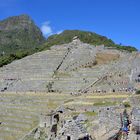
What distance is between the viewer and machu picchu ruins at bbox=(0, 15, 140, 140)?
1900 centimetres

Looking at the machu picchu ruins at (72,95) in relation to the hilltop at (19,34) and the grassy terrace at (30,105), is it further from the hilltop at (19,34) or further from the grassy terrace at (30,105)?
Answer: the hilltop at (19,34)

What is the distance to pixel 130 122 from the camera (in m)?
18.2

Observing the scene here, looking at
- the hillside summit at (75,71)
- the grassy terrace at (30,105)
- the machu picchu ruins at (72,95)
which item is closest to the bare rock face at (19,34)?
the machu picchu ruins at (72,95)

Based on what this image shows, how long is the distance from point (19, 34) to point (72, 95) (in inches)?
4931

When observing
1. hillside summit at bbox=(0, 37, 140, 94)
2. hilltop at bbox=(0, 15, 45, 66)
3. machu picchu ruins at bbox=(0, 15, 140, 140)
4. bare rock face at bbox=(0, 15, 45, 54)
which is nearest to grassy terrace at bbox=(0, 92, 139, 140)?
machu picchu ruins at bbox=(0, 15, 140, 140)

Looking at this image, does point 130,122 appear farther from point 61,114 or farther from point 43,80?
point 43,80

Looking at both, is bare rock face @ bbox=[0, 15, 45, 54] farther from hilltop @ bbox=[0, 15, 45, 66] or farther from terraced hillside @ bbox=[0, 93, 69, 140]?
terraced hillside @ bbox=[0, 93, 69, 140]

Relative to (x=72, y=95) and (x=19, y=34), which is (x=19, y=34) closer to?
(x=19, y=34)

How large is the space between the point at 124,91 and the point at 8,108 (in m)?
10.6

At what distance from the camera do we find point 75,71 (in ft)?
163

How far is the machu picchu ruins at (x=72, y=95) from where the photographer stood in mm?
19000

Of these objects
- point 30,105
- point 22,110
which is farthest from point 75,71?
point 22,110

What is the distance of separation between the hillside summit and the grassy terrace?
319 cm

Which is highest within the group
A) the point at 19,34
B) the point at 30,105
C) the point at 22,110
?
the point at 19,34
